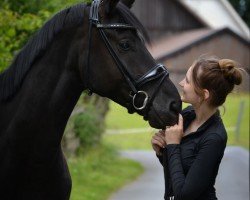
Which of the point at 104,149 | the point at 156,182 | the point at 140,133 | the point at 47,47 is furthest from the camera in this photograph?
the point at 140,133

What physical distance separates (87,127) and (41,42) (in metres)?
8.58

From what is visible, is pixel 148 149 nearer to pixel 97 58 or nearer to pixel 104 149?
pixel 104 149

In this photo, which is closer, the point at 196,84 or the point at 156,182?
the point at 196,84

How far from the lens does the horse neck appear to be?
4.20 meters

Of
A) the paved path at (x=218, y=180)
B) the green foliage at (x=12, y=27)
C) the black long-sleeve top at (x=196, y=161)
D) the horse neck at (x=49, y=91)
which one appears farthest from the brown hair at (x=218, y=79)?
the paved path at (x=218, y=180)

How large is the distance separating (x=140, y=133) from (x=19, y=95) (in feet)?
54.2

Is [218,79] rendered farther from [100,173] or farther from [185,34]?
[185,34]

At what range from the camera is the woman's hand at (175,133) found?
399cm

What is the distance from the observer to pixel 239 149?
56.1ft

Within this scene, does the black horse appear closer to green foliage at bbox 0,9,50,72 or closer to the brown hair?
the brown hair

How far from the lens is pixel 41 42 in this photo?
4234 millimetres

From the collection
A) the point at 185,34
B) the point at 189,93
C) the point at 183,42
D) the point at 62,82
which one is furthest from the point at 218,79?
the point at 185,34

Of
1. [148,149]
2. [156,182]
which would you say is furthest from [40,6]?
Answer: [148,149]

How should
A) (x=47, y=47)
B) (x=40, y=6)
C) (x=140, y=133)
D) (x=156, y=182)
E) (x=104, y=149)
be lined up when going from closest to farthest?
(x=47, y=47)
(x=40, y=6)
(x=156, y=182)
(x=104, y=149)
(x=140, y=133)
